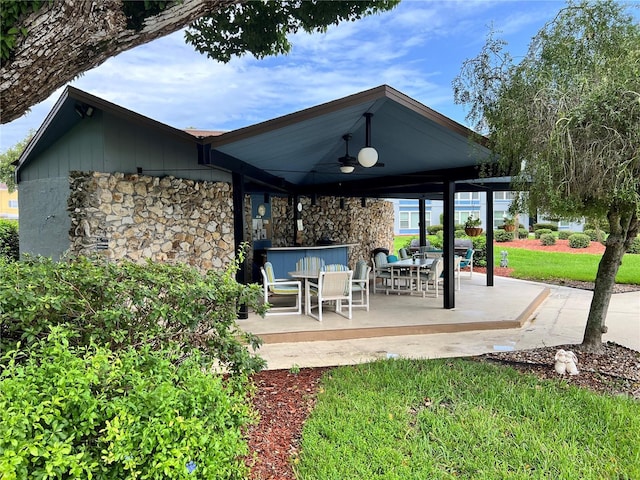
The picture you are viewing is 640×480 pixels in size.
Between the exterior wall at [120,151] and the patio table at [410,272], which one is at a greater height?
the exterior wall at [120,151]

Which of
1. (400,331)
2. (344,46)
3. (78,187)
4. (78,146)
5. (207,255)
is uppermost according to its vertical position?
(344,46)

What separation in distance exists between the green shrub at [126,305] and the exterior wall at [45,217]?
144 inches

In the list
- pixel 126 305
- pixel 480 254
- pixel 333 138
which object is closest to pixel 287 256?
pixel 333 138

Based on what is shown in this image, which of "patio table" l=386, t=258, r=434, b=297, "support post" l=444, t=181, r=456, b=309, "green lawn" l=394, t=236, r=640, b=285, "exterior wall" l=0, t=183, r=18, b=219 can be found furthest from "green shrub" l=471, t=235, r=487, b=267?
"exterior wall" l=0, t=183, r=18, b=219

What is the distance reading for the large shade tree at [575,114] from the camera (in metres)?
3.42

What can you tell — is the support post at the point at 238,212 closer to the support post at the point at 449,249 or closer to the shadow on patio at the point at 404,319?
the shadow on patio at the point at 404,319

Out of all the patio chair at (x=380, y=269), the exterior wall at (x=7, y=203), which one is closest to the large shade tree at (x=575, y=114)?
the patio chair at (x=380, y=269)

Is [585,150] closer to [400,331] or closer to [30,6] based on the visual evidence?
[400,331]

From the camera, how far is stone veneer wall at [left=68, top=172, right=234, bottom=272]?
18.2ft

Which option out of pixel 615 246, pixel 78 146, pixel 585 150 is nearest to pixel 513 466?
pixel 585 150

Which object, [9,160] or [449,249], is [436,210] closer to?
[449,249]

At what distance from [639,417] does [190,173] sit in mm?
5913

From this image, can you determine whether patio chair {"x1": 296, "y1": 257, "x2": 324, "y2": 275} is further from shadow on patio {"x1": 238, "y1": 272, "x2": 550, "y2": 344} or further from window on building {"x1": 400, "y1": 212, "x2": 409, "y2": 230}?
window on building {"x1": 400, "y1": 212, "x2": 409, "y2": 230}

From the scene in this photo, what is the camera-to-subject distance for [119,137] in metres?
5.79
